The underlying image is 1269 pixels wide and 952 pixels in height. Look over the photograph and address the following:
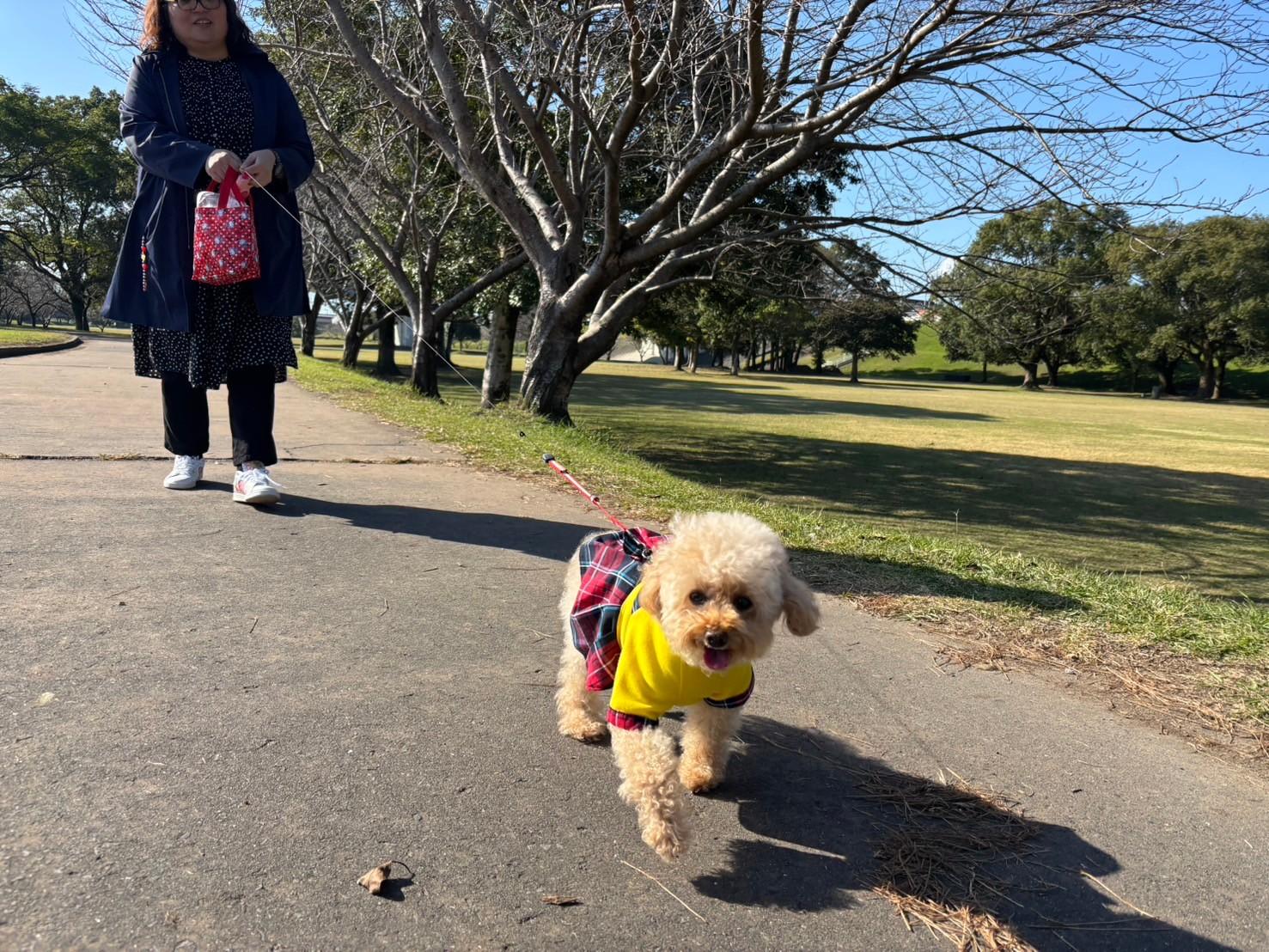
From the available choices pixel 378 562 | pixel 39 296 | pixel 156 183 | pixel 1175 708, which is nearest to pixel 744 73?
pixel 156 183

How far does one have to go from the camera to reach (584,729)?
2639mm

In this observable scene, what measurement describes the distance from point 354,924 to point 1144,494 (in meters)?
15.5

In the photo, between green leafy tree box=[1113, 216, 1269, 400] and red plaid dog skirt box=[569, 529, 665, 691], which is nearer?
A: red plaid dog skirt box=[569, 529, 665, 691]

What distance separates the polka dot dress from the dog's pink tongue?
3.52 metres

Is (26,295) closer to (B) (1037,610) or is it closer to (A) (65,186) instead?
(A) (65,186)

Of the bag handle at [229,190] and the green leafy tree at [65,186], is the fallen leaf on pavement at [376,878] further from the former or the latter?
the green leafy tree at [65,186]

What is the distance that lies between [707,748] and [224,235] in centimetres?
368

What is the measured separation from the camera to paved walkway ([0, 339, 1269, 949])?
1.82m

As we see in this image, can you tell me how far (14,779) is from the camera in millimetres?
2066

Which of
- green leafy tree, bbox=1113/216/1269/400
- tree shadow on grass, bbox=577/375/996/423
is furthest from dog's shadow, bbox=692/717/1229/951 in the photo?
green leafy tree, bbox=1113/216/1269/400

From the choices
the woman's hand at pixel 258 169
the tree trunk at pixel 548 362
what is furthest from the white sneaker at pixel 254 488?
the tree trunk at pixel 548 362

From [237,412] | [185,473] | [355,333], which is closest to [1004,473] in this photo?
[237,412]

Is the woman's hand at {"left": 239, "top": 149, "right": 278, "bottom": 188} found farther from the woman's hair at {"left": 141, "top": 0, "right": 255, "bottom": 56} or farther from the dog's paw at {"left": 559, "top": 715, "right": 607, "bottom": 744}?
the dog's paw at {"left": 559, "top": 715, "right": 607, "bottom": 744}

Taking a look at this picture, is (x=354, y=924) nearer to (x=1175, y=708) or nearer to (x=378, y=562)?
(x=378, y=562)
